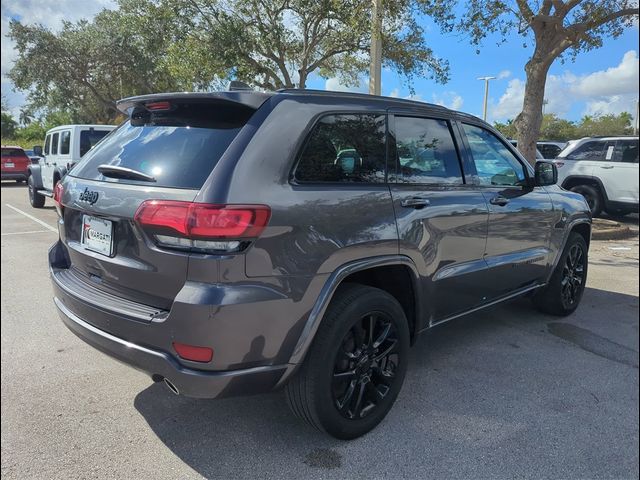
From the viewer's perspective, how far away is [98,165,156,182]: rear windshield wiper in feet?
7.70

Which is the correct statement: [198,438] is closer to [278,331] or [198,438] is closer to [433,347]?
[278,331]

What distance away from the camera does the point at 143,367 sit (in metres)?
2.24

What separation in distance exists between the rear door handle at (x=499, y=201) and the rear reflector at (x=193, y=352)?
234 cm

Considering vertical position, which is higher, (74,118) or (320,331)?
(74,118)

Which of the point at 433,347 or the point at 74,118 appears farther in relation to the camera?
the point at 74,118

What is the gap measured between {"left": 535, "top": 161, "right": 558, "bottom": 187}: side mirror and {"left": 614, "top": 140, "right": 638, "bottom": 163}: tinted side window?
25.5 feet

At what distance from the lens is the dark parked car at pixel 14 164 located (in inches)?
785


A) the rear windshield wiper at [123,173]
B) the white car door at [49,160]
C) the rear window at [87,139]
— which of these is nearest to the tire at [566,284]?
the rear windshield wiper at [123,173]

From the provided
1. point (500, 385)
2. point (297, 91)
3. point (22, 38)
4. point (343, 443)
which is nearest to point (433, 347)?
point (500, 385)

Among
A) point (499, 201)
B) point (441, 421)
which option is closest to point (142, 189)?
point (441, 421)

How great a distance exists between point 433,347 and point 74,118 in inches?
1357

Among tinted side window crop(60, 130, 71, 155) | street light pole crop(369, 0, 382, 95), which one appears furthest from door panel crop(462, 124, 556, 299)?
tinted side window crop(60, 130, 71, 155)

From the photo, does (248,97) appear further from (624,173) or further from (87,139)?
(624,173)

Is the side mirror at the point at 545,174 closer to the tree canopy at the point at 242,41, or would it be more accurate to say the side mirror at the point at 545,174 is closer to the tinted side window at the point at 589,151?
the tree canopy at the point at 242,41
